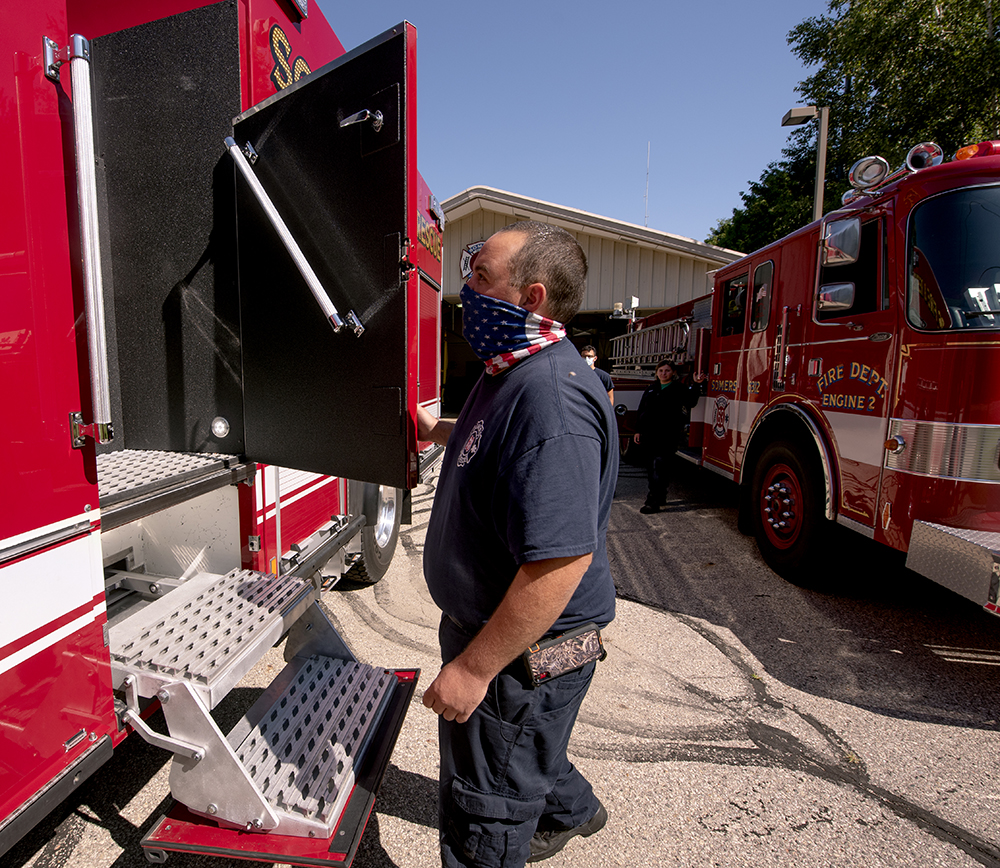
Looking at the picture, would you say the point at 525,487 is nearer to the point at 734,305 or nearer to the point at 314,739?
the point at 314,739

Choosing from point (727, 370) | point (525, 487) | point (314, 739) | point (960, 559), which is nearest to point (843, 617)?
A: point (960, 559)

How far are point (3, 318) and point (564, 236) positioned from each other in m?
1.31

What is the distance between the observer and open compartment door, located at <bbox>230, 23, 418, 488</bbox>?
1824 mm

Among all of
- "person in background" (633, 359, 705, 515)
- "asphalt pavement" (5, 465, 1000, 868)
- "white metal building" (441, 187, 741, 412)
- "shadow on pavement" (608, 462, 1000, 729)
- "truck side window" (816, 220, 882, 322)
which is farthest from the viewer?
"white metal building" (441, 187, 741, 412)

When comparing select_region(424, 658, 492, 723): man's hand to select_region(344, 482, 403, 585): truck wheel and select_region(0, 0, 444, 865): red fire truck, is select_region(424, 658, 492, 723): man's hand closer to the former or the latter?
select_region(0, 0, 444, 865): red fire truck

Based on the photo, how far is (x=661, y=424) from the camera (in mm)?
6289

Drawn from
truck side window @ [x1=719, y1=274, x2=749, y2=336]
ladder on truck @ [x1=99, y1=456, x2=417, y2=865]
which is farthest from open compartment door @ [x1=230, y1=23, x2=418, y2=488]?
truck side window @ [x1=719, y1=274, x2=749, y2=336]

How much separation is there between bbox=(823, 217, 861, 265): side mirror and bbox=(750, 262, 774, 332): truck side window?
3.98 feet

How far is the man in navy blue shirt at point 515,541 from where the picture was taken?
1261mm

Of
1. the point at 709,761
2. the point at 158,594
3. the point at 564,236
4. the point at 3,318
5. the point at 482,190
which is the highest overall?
the point at 482,190

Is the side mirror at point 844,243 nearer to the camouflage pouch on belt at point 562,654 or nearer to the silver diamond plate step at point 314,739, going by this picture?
the camouflage pouch on belt at point 562,654

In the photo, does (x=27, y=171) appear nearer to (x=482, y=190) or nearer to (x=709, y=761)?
(x=709, y=761)

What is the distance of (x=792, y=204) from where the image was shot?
48.7ft

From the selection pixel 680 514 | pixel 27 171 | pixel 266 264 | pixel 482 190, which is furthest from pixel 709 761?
pixel 482 190
